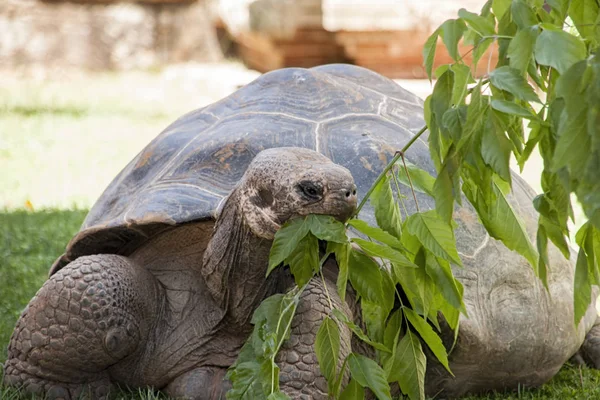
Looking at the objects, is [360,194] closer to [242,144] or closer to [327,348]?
[242,144]

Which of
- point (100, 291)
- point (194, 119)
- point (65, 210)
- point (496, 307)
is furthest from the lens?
point (65, 210)

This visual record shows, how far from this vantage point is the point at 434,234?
6.30 ft

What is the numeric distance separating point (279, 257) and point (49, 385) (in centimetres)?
111

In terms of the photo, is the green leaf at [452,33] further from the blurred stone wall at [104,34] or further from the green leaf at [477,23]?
the blurred stone wall at [104,34]

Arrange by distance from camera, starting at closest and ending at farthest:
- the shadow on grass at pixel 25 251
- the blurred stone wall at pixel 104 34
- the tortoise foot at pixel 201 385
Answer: the tortoise foot at pixel 201 385 < the shadow on grass at pixel 25 251 < the blurred stone wall at pixel 104 34

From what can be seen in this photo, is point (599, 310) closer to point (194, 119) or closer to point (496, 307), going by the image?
point (496, 307)

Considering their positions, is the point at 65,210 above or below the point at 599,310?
below

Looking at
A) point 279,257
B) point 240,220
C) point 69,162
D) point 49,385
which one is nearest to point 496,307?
point 240,220

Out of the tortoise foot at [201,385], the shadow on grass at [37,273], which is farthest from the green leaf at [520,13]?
the shadow on grass at [37,273]

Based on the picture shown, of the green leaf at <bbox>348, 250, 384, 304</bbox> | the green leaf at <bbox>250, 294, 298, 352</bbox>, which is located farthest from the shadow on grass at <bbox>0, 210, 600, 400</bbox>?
the green leaf at <bbox>348, 250, 384, 304</bbox>

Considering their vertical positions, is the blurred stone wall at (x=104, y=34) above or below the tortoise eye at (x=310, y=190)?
below

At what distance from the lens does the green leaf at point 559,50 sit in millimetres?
1453

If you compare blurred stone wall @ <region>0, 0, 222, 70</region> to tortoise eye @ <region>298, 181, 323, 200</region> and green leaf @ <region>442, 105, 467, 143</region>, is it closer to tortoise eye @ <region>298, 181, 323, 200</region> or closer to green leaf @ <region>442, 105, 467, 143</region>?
tortoise eye @ <region>298, 181, 323, 200</region>

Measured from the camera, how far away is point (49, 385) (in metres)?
2.75
